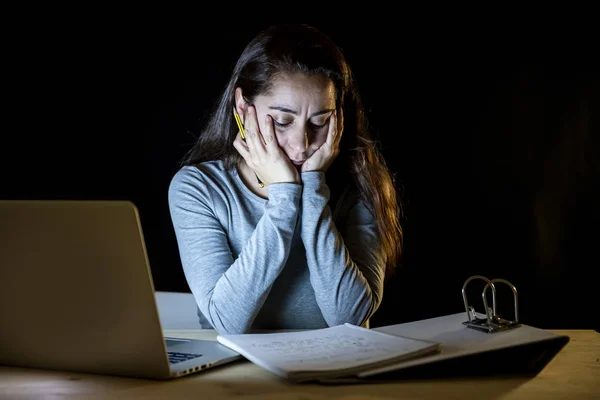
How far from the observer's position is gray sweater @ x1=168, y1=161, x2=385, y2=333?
1447 mm

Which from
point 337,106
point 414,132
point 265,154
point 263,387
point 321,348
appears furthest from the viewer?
point 414,132

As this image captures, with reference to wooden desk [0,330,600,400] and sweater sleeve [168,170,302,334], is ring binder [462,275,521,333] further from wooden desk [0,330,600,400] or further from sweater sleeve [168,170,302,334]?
sweater sleeve [168,170,302,334]

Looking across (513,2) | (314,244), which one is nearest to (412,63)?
(513,2)

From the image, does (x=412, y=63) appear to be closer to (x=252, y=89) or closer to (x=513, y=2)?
(x=513, y=2)

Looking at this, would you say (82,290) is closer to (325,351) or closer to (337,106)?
(325,351)

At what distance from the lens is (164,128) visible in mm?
2443

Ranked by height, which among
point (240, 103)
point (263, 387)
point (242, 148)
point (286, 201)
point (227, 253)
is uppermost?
point (240, 103)

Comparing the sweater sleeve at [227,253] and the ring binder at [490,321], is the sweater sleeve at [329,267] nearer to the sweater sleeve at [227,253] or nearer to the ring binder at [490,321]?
the sweater sleeve at [227,253]

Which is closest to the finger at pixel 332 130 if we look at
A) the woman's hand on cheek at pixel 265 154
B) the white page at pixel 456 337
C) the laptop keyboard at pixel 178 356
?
the woman's hand on cheek at pixel 265 154

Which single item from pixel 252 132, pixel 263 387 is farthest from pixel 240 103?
pixel 263 387

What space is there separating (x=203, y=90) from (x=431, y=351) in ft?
5.17

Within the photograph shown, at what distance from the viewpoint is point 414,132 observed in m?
2.43

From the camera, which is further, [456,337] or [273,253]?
[273,253]

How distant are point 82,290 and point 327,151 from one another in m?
0.77
